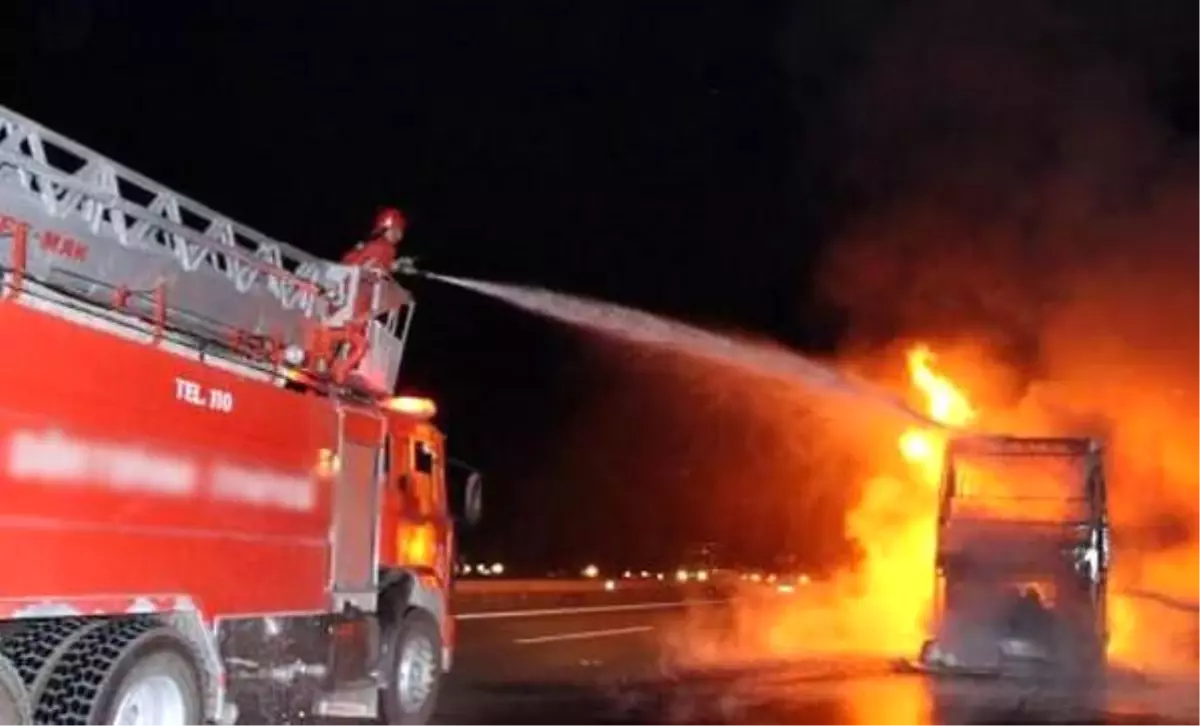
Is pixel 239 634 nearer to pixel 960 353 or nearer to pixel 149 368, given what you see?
pixel 149 368

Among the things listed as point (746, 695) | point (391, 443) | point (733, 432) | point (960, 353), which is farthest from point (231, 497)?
point (733, 432)

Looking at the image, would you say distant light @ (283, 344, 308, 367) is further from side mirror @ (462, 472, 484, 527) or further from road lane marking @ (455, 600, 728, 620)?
road lane marking @ (455, 600, 728, 620)

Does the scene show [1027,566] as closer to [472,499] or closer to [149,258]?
[472,499]

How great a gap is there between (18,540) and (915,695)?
1060 cm

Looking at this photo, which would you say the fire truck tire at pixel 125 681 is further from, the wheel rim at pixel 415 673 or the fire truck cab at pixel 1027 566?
the fire truck cab at pixel 1027 566

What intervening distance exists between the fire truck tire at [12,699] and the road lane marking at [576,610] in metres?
20.5

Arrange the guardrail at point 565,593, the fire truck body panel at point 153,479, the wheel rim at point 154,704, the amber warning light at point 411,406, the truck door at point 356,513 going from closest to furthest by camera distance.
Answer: the fire truck body panel at point 153,479 < the wheel rim at point 154,704 < the truck door at point 356,513 < the amber warning light at point 411,406 < the guardrail at point 565,593

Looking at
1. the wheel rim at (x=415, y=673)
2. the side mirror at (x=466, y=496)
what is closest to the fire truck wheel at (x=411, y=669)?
the wheel rim at (x=415, y=673)

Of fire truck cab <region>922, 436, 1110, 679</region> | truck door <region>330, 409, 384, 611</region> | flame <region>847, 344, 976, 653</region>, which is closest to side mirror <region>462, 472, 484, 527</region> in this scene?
truck door <region>330, 409, 384, 611</region>

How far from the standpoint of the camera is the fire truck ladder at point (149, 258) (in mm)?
8625

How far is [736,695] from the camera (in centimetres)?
1580

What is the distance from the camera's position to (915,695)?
1614cm

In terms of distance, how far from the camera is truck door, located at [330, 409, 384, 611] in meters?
11.4

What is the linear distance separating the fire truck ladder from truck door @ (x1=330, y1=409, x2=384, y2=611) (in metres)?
0.58
